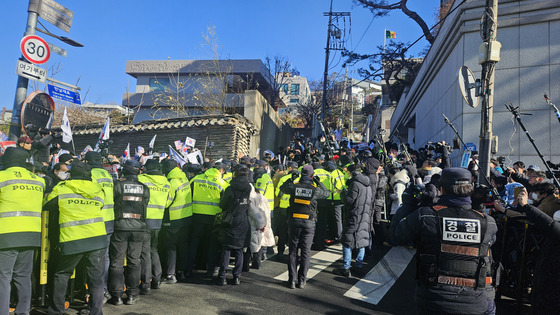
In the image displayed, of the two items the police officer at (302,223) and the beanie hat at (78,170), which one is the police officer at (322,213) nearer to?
the police officer at (302,223)

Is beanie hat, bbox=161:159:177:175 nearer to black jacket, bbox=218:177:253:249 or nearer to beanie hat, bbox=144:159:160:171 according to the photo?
beanie hat, bbox=144:159:160:171

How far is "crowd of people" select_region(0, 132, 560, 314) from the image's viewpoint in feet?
10.6

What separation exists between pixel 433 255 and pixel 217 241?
432cm

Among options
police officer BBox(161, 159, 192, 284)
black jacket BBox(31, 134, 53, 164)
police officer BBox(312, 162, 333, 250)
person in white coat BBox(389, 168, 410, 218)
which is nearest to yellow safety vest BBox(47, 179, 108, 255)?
police officer BBox(161, 159, 192, 284)

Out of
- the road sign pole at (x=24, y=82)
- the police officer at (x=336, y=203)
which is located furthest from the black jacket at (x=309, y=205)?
the road sign pole at (x=24, y=82)

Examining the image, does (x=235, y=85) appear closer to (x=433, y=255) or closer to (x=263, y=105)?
(x=263, y=105)

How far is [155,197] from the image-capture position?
5949 mm

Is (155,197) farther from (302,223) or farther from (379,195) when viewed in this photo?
(379,195)

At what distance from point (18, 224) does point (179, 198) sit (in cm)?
260

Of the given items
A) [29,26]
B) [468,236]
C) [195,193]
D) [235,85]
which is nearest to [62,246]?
[195,193]

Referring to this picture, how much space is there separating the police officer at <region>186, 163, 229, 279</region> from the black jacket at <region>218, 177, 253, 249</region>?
379mm

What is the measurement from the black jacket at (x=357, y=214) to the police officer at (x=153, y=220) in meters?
3.25

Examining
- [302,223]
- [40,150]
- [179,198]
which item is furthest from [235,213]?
[40,150]

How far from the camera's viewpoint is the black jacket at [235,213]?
6.32 meters
